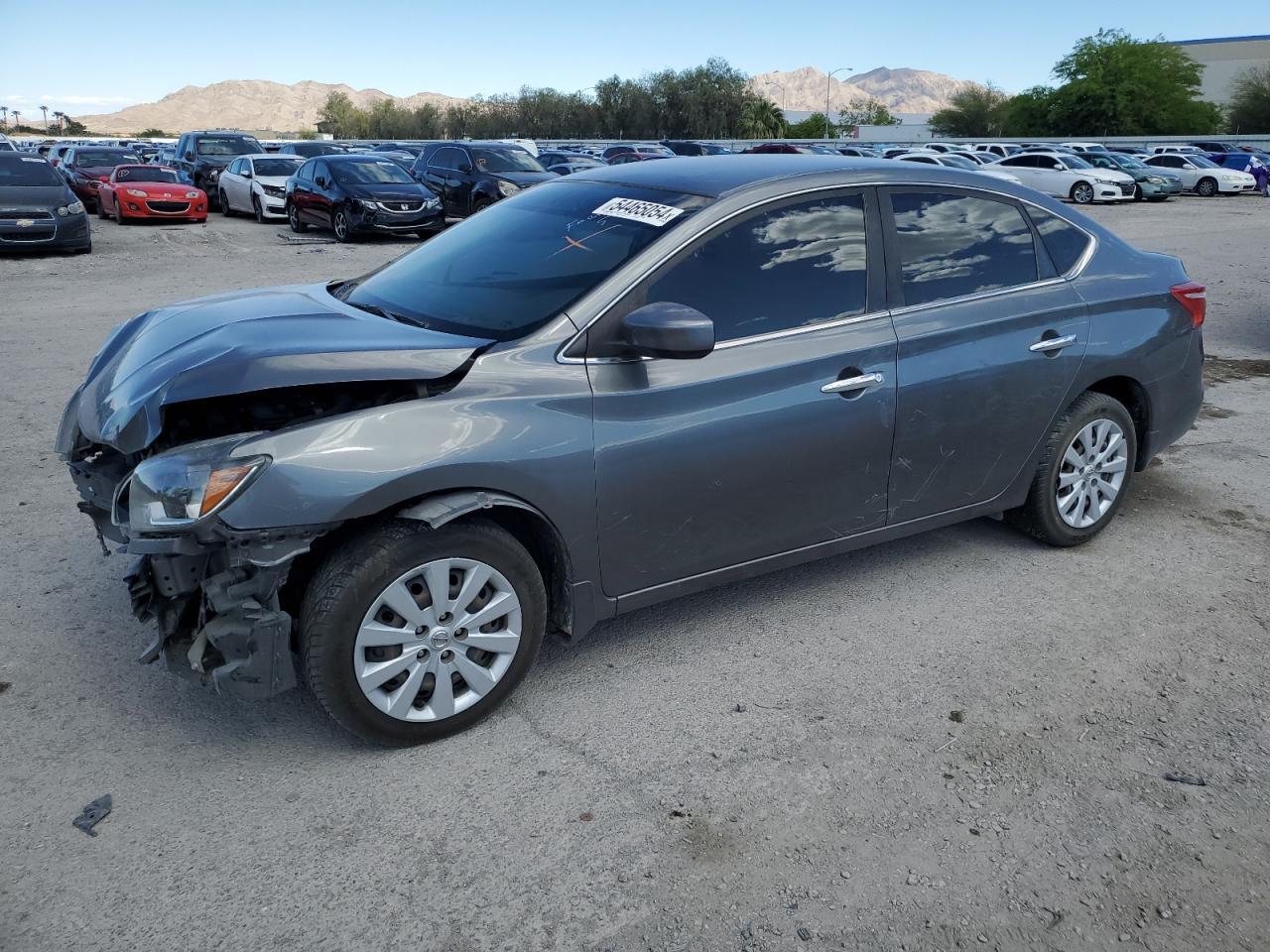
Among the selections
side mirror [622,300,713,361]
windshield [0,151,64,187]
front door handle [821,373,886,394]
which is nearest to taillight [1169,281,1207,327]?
front door handle [821,373,886,394]

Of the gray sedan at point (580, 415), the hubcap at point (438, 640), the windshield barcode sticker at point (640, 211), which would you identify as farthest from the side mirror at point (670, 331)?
the hubcap at point (438, 640)

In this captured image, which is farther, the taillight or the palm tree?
the palm tree

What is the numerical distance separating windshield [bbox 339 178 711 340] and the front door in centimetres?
24

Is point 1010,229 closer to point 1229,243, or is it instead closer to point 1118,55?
point 1229,243

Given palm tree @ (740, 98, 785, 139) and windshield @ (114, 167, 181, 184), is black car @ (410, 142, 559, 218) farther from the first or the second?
palm tree @ (740, 98, 785, 139)

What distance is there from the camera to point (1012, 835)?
302cm

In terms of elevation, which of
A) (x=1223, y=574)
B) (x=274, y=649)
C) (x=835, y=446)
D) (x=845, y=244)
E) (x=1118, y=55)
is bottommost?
(x=1223, y=574)

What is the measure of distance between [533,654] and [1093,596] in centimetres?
255

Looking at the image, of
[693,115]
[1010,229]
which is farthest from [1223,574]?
[693,115]

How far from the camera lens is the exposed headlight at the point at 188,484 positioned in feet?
10.0

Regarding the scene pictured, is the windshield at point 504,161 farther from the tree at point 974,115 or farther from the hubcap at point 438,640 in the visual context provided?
the tree at point 974,115

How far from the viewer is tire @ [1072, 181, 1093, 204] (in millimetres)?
28128

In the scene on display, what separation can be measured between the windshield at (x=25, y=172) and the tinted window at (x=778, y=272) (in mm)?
15807

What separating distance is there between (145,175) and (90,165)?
4528mm
